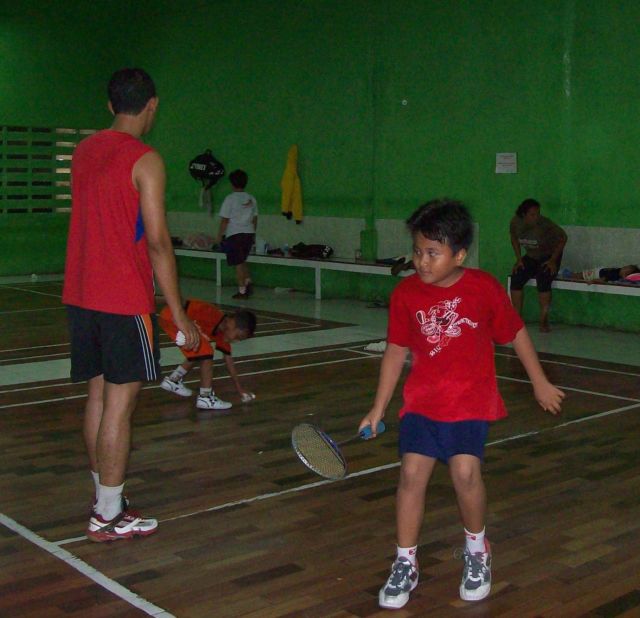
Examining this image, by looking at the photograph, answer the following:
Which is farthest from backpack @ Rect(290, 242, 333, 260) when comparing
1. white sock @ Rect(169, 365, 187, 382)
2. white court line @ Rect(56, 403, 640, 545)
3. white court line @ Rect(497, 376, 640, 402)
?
white court line @ Rect(56, 403, 640, 545)

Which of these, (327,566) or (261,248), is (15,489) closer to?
(327,566)

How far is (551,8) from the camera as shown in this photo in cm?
1030

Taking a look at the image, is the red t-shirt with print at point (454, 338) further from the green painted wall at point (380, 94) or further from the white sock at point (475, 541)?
the green painted wall at point (380, 94)

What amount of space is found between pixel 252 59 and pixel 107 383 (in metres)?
10.9

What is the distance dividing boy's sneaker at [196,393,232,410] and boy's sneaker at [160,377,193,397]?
0.41 metres

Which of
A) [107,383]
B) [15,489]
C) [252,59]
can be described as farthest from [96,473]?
[252,59]

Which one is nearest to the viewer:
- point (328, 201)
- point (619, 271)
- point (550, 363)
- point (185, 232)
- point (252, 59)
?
point (550, 363)

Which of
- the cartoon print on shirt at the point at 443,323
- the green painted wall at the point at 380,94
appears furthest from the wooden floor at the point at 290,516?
the green painted wall at the point at 380,94

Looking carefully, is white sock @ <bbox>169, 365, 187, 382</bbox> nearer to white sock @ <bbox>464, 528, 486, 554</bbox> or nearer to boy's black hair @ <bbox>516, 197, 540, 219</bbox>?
white sock @ <bbox>464, 528, 486, 554</bbox>

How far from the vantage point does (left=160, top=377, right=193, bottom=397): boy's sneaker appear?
6.65 metres

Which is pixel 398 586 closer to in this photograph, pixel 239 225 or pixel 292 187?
pixel 239 225

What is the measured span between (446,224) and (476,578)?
3.89ft

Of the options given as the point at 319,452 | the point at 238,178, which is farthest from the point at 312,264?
the point at 319,452

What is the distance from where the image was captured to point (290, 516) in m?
4.16
